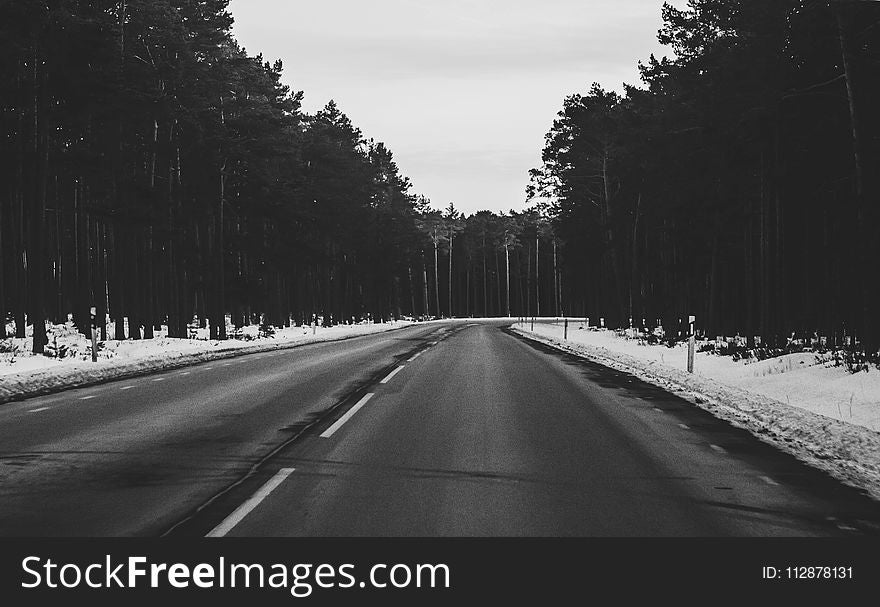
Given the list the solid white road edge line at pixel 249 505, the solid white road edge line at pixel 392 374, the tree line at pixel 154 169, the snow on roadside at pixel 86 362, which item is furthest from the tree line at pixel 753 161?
the tree line at pixel 154 169

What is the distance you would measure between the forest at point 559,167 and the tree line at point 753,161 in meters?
0.12

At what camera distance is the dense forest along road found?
6668 mm

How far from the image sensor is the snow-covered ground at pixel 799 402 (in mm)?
9586

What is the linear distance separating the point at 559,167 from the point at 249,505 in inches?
2308

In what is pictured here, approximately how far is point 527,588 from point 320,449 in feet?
17.5

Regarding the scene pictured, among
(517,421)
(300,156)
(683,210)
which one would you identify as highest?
(300,156)

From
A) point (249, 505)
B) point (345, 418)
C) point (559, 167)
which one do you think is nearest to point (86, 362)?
point (345, 418)

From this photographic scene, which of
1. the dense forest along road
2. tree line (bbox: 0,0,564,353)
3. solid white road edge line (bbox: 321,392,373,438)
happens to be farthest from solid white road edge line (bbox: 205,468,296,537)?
tree line (bbox: 0,0,564,353)

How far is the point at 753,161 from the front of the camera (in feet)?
108

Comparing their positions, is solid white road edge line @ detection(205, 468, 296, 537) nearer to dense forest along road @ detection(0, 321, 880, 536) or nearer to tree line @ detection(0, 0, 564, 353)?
dense forest along road @ detection(0, 321, 880, 536)

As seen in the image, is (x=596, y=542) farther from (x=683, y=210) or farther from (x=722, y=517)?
(x=683, y=210)

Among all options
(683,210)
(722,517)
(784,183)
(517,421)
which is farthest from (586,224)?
(722,517)

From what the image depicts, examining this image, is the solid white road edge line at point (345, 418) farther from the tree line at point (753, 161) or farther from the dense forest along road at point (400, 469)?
the tree line at point (753, 161)

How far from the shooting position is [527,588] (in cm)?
518
